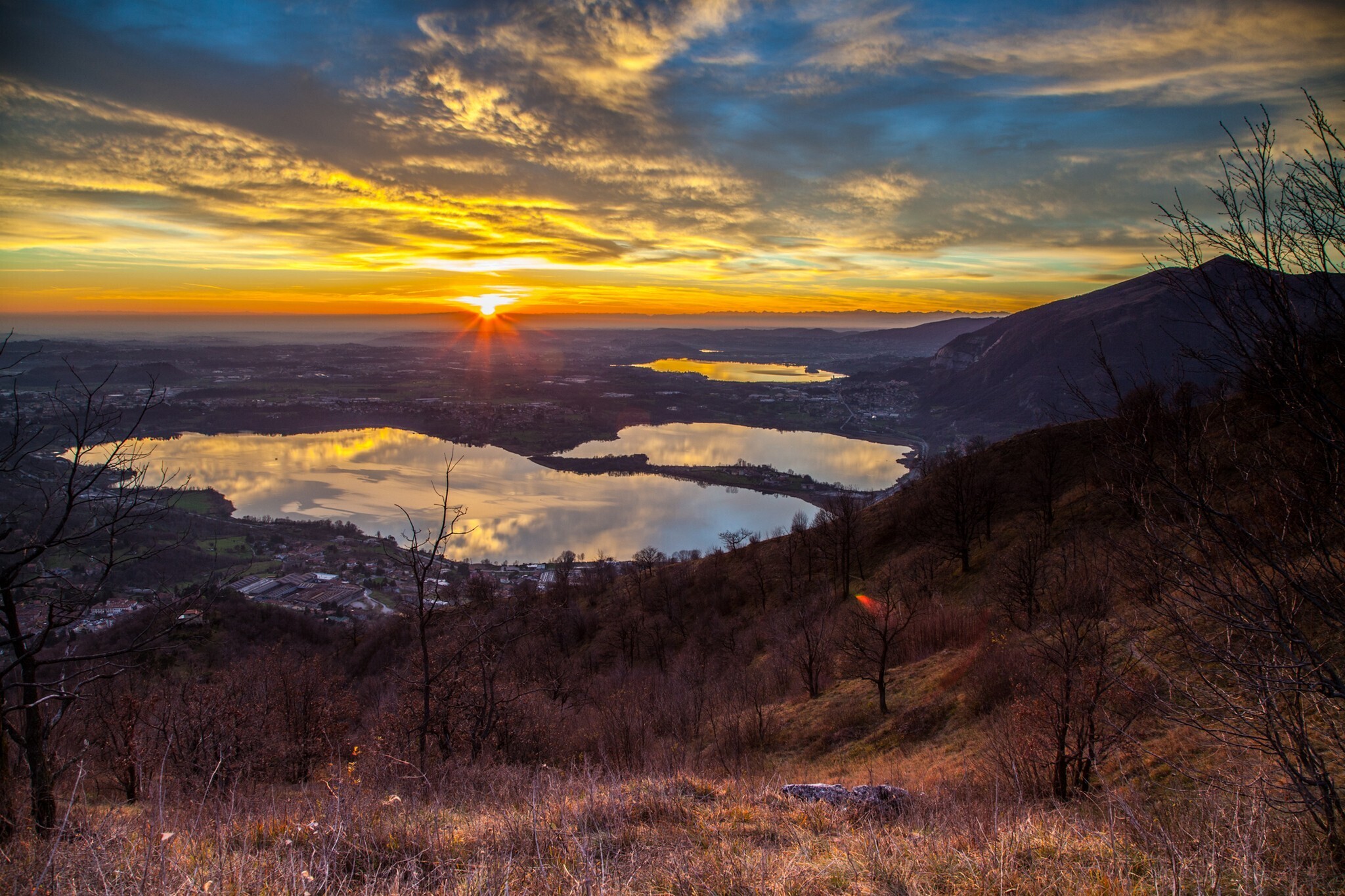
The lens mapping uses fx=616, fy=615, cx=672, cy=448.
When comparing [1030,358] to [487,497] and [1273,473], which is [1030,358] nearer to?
[487,497]

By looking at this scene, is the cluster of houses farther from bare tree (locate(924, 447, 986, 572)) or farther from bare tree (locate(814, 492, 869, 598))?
bare tree (locate(924, 447, 986, 572))

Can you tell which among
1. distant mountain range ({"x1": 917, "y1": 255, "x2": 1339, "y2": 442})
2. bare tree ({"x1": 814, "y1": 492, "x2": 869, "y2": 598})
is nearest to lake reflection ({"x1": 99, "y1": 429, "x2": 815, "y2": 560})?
bare tree ({"x1": 814, "y1": 492, "x2": 869, "y2": 598})

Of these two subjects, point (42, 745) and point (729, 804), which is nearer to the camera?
Result: point (42, 745)

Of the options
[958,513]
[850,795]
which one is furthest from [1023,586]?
[850,795]

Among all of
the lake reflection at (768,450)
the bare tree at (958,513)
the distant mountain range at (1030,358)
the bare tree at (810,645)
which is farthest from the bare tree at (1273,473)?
the distant mountain range at (1030,358)

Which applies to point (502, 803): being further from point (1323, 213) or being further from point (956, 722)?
point (956, 722)

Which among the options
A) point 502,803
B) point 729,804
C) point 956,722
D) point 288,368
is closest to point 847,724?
point 956,722
